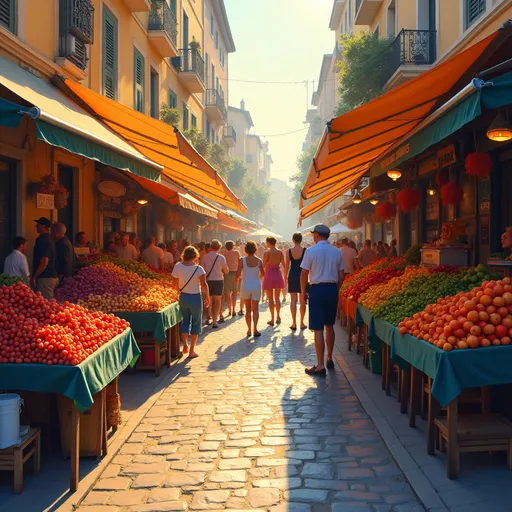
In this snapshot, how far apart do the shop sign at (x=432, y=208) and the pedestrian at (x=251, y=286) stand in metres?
4.11

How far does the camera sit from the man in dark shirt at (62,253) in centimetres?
920

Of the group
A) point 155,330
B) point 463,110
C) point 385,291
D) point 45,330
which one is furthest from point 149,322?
point 463,110

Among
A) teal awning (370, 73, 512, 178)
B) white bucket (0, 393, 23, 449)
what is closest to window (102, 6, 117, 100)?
teal awning (370, 73, 512, 178)

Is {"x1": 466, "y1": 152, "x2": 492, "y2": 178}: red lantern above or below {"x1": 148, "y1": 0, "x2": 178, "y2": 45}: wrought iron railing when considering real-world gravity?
below

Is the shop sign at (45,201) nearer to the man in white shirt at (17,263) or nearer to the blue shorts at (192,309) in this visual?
the man in white shirt at (17,263)

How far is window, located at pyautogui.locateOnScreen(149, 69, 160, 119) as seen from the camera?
61.2 ft

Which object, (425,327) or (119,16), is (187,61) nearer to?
(119,16)

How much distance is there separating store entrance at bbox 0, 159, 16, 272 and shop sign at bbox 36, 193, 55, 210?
1.57ft

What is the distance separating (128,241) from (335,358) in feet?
21.1

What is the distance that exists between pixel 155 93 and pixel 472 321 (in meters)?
16.2

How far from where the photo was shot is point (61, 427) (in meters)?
4.78

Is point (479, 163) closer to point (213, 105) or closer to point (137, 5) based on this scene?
point (137, 5)

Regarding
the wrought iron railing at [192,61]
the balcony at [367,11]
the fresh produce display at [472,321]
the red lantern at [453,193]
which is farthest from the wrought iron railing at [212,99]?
the fresh produce display at [472,321]

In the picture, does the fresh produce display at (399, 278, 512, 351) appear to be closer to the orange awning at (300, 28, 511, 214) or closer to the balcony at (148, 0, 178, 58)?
the orange awning at (300, 28, 511, 214)
